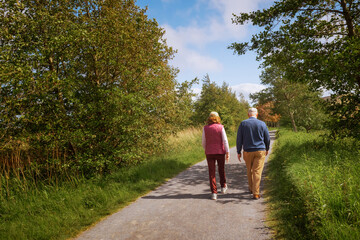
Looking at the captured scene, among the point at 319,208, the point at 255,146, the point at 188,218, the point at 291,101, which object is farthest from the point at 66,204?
the point at 291,101

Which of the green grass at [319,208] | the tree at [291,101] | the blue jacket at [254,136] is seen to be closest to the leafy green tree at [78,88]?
the blue jacket at [254,136]

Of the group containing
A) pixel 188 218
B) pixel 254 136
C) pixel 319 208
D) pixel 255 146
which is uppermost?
pixel 254 136

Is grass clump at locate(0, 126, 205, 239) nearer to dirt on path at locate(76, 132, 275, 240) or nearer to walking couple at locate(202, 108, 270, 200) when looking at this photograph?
dirt on path at locate(76, 132, 275, 240)

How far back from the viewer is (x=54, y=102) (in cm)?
670

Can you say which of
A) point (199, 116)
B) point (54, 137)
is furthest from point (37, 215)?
point (199, 116)

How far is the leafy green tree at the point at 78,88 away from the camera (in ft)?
19.6

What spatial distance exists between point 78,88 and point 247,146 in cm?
585

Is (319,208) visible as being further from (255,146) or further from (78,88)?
(78,88)

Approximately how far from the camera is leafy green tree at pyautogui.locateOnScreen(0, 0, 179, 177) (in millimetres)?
5964

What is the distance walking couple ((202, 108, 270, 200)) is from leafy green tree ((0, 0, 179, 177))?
2786 mm

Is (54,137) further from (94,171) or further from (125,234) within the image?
(125,234)

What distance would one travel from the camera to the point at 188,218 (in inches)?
155

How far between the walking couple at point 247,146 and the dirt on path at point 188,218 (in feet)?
1.39

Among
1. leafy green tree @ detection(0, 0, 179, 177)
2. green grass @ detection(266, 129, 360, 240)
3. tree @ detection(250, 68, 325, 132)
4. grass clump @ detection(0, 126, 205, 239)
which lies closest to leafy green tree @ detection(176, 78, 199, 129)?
leafy green tree @ detection(0, 0, 179, 177)
